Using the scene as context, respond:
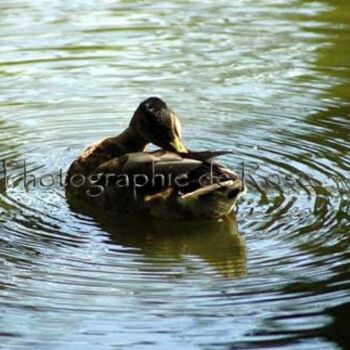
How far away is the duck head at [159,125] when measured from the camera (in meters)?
7.73

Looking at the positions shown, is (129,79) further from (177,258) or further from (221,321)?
(221,321)

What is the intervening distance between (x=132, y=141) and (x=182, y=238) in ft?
3.88

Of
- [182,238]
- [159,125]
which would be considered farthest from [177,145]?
[182,238]

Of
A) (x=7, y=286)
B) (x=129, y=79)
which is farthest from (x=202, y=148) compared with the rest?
(x=7, y=286)

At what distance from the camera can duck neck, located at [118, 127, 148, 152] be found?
810cm

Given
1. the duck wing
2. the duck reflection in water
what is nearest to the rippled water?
the duck reflection in water

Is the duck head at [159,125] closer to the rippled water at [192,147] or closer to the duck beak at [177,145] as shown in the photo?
the duck beak at [177,145]

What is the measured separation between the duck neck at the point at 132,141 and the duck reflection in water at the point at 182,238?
0.63 meters

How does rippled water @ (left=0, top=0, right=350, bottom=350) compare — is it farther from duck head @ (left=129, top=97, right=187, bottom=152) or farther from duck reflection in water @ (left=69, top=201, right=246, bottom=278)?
duck head @ (left=129, top=97, right=187, bottom=152)

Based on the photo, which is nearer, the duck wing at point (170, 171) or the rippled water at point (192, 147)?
the rippled water at point (192, 147)

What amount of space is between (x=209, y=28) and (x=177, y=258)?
5.04 metres

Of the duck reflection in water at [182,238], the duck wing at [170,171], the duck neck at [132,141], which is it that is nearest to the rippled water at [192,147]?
Answer: the duck reflection in water at [182,238]

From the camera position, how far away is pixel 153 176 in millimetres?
7316

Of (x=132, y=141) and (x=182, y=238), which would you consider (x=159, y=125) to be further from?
(x=182, y=238)
